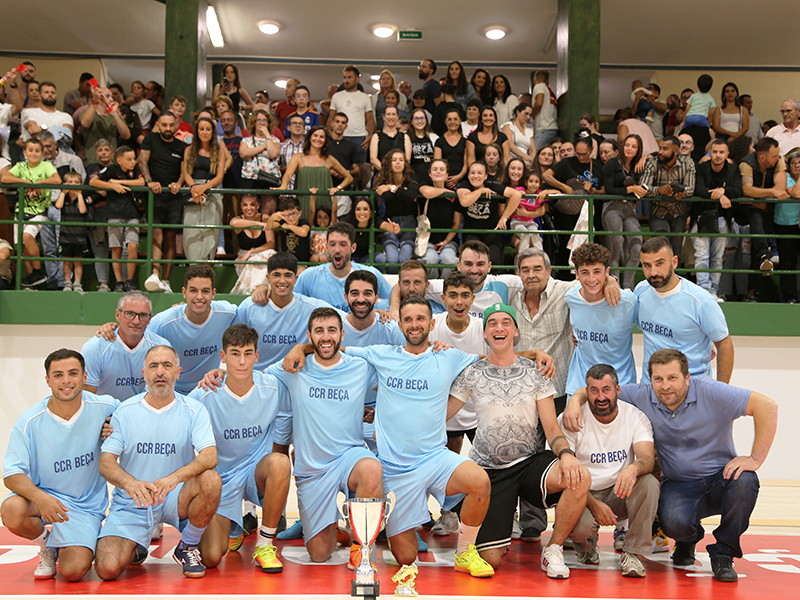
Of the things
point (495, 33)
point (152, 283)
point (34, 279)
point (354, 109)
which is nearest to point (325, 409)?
point (152, 283)

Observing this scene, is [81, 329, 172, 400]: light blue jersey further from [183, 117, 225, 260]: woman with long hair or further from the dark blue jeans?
the dark blue jeans

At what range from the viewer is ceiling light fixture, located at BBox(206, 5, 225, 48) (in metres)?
10.6

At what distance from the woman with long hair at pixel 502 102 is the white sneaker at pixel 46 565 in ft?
25.6

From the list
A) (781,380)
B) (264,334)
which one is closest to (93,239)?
(264,334)

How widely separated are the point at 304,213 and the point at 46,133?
3.24 meters

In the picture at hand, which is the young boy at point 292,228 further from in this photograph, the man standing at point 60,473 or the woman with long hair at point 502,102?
the woman with long hair at point 502,102

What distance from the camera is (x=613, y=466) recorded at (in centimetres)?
430

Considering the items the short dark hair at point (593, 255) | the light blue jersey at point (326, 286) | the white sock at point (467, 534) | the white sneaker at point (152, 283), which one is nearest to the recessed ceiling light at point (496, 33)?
the white sneaker at point (152, 283)

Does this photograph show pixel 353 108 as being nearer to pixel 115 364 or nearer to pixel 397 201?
pixel 397 201

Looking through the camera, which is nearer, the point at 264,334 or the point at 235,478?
the point at 235,478

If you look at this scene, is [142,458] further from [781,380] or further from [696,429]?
[781,380]

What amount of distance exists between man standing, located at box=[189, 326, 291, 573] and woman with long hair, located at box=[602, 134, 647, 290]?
4.63m

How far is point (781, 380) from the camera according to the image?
298 inches

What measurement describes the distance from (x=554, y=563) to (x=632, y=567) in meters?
0.47
